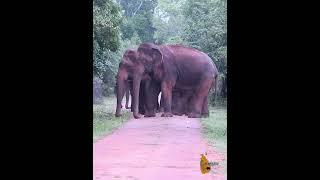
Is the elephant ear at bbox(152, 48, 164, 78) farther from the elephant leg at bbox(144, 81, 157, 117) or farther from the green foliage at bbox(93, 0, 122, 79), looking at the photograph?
the green foliage at bbox(93, 0, 122, 79)

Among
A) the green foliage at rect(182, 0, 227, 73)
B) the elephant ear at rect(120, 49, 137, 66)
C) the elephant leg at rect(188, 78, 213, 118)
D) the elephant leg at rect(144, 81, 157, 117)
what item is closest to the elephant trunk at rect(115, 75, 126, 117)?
the elephant ear at rect(120, 49, 137, 66)

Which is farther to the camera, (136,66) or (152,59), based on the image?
(152,59)

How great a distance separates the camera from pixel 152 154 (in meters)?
6.56

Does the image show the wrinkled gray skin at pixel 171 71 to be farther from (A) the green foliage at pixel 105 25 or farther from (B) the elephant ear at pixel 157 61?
(A) the green foliage at pixel 105 25

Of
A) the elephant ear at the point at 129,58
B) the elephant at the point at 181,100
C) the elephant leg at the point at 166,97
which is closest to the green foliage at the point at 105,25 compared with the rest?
the elephant ear at the point at 129,58

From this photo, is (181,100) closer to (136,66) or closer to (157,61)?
(157,61)

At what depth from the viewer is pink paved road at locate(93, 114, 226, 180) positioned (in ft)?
16.6

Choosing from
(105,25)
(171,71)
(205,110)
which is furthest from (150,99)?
(105,25)

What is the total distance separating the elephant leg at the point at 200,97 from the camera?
42.3ft

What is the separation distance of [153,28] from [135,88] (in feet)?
35.7
